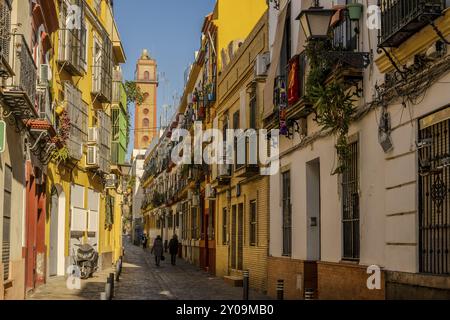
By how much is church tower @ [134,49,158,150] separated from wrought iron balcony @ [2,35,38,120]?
9992cm

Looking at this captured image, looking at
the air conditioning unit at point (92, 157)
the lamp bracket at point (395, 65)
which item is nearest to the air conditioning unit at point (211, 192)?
the air conditioning unit at point (92, 157)

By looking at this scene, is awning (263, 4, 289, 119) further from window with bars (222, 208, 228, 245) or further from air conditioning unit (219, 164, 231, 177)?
window with bars (222, 208, 228, 245)

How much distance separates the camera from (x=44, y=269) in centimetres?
2148

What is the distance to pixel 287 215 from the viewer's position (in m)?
18.9

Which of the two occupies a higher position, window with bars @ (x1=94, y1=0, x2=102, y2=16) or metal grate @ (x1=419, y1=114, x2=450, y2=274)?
window with bars @ (x1=94, y1=0, x2=102, y2=16)

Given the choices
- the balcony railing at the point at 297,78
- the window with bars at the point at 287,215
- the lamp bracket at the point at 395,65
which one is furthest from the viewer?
the window with bars at the point at 287,215

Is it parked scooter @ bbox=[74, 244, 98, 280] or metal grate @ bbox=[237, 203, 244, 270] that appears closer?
parked scooter @ bbox=[74, 244, 98, 280]

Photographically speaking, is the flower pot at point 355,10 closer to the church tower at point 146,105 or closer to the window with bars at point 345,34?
the window with bars at point 345,34

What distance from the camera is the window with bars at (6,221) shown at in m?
13.9

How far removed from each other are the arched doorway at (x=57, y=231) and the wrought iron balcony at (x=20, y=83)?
985 centimetres

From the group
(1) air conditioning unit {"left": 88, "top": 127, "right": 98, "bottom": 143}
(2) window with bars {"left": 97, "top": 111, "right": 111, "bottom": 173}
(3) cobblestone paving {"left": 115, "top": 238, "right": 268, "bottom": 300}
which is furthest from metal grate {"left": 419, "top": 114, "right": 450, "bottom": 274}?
(2) window with bars {"left": 97, "top": 111, "right": 111, "bottom": 173}

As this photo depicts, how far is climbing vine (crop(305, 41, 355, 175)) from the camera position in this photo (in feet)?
42.7

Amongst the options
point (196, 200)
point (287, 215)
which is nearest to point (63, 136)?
point (287, 215)

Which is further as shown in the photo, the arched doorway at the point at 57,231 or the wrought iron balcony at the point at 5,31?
the arched doorway at the point at 57,231
